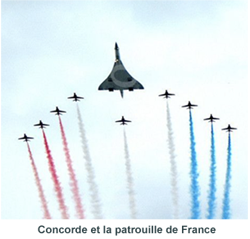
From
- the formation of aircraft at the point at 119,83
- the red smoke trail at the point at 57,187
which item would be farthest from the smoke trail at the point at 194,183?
the red smoke trail at the point at 57,187

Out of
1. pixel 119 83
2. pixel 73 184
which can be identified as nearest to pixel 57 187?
pixel 73 184

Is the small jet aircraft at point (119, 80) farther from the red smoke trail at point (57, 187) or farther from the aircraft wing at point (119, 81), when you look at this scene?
the red smoke trail at point (57, 187)

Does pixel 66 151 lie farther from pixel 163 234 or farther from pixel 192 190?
pixel 163 234

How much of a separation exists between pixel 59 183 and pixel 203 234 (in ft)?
202

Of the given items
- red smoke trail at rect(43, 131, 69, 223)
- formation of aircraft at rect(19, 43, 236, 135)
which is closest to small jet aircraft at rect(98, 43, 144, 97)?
formation of aircraft at rect(19, 43, 236, 135)

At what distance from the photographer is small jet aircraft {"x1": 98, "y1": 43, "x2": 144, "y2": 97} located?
125m

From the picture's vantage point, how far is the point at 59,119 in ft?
420

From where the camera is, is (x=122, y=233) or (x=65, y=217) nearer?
(x=65, y=217)

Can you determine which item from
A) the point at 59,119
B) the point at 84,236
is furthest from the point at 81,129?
the point at 84,236

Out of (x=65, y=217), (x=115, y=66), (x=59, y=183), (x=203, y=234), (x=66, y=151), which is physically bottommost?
(x=203, y=234)

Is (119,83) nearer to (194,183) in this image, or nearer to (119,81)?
(119,81)

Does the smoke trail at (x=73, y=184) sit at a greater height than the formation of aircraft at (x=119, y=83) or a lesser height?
lesser

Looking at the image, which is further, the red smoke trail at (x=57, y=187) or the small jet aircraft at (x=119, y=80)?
the red smoke trail at (x=57, y=187)

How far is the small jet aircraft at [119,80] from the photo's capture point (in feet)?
409
